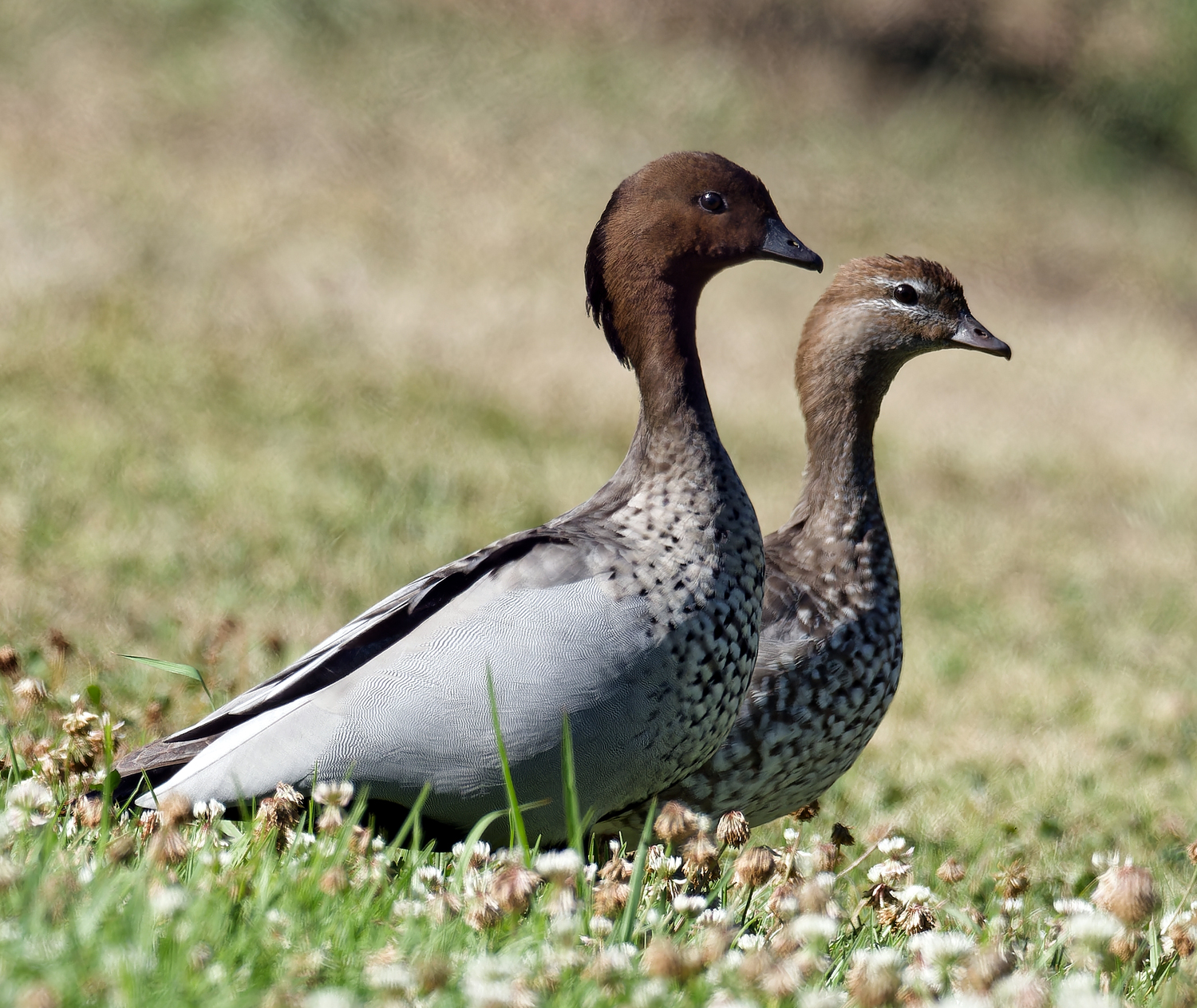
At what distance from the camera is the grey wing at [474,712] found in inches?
103

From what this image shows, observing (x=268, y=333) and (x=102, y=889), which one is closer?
(x=102, y=889)

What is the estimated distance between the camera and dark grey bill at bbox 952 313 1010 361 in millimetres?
3859

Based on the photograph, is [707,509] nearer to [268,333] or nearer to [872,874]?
[872,874]

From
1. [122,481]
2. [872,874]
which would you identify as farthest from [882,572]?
[122,481]

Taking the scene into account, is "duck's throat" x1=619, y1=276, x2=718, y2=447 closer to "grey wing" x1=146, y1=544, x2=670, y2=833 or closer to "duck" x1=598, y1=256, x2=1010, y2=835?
"grey wing" x1=146, y1=544, x2=670, y2=833

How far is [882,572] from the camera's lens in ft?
12.3

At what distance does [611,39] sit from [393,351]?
205 inches

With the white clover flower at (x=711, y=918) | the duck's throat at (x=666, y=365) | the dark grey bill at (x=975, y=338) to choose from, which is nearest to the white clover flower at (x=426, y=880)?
the white clover flower at (x=711, y=918)

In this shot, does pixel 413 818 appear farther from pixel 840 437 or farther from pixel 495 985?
pixel 840 437

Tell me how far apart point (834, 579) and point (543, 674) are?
124cm

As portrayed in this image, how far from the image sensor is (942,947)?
7.17ft

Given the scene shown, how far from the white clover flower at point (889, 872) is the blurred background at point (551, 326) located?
4.90ft

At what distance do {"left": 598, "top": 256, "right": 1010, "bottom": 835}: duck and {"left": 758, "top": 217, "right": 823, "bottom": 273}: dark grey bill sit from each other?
614 mm

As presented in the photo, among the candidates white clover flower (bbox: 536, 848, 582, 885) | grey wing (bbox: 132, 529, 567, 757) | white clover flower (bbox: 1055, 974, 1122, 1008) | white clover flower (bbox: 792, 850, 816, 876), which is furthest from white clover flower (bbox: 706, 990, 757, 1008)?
grey wing (bbox: 132, 529, 567, 757)
